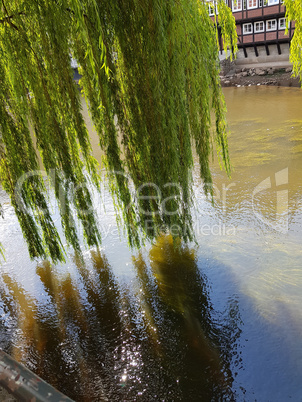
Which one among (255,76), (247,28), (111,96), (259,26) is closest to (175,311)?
(111,96)

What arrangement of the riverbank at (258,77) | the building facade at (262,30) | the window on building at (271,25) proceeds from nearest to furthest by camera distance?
the riverbank at (258,77) → the building facade at (262,30) → the window on building at (271,25)

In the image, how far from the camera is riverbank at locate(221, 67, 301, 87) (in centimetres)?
2094

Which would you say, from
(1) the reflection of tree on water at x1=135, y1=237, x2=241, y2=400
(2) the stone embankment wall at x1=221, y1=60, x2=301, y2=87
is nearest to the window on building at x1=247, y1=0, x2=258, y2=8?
(2) the stone embankment wall at x1=221, y1=60, x2=301, y2=87

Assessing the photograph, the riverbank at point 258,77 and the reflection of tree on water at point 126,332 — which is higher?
the riverbank at point 258,77

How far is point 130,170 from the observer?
4.21m

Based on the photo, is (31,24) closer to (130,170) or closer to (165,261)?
(130,170)

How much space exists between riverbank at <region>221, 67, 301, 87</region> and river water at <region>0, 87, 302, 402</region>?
50.8 ft

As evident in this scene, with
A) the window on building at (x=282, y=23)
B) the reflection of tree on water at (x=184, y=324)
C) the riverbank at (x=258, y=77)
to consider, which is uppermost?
the window on building at (x=282, y=23)

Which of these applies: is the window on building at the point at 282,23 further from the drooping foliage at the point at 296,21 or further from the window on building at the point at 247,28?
the drooping foliage at the point at 296,21

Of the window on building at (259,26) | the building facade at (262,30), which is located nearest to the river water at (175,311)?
the building facade at (262,30)

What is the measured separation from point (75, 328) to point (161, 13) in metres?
3.97

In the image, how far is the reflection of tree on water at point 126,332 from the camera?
12.3 feet

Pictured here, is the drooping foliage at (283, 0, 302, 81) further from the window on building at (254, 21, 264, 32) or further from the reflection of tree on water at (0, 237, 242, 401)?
the window on building at (254, 21, 264, 32)

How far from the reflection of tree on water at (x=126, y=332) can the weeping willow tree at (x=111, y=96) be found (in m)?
1.16
